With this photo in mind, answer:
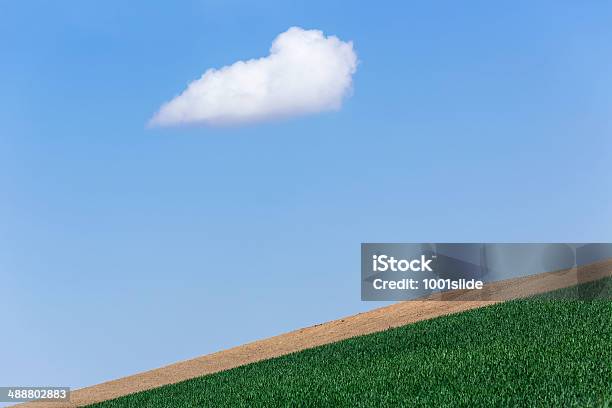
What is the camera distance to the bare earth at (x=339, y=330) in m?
29.2

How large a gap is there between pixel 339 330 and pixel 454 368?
58.4 feet

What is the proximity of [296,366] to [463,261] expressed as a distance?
1146 centimetres

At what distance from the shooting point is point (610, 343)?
620 inches

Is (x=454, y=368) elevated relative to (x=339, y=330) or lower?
elevated

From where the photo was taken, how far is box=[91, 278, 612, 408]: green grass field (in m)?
12.5

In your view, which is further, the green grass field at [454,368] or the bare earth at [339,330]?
the bare earth at [339,330]

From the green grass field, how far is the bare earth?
2.42 metres

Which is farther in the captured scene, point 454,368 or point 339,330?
point 339,330

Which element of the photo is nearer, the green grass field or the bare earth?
the green grass field

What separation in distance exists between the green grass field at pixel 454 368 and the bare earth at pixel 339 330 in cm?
242

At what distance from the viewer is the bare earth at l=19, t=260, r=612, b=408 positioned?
29.2m

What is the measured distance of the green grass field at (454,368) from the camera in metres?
12.5

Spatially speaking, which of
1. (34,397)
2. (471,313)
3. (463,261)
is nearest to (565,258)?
(463,261)

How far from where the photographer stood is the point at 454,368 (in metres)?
15.1
